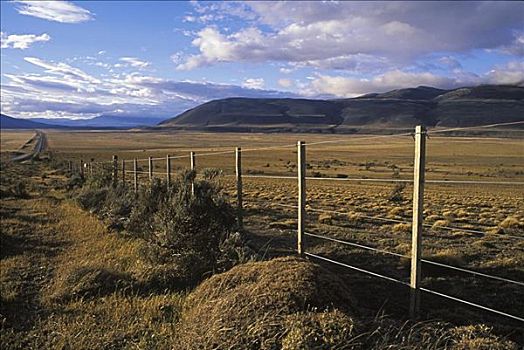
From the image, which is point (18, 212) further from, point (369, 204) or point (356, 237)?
point (369, 204)

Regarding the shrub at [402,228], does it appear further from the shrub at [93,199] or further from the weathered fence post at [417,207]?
the shrub at [93,199]

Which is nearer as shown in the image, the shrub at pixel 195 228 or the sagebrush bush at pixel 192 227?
the sagebrush bush at pixel 192 227

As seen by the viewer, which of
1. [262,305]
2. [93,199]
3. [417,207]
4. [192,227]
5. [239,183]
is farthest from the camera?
[93,199]

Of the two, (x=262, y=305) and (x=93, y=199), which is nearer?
(x=262, y=305)

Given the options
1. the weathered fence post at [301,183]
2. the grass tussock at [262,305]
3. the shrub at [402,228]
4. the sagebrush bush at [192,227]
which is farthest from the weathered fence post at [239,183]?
the shrub at [402,228]

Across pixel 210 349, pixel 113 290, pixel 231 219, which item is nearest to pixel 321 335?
pixel 210 349

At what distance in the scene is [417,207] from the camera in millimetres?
5379

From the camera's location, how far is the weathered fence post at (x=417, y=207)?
5250mm

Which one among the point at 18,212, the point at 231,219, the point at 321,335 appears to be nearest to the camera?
the point at 321,335

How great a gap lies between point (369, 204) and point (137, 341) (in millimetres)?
18025

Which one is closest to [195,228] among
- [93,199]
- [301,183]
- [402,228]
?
[301,183]

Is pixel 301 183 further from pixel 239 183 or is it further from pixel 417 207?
pixel 239 183

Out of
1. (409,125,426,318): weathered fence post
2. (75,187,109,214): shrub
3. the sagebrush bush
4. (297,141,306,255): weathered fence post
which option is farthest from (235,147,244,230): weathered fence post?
(75,187,109,214): shrub

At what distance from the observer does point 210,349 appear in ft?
14.6
